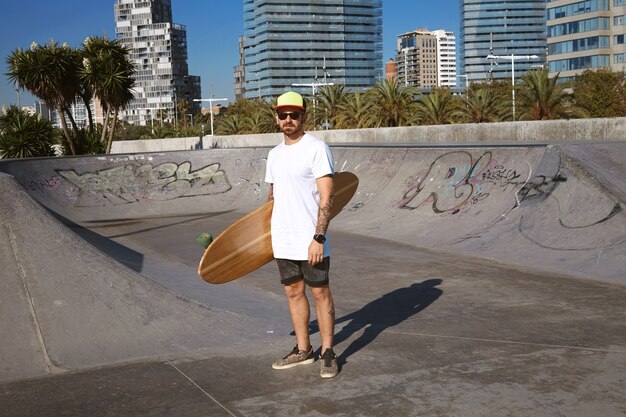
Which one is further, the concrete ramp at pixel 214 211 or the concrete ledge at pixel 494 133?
the concrete ledge at pixel 494 133

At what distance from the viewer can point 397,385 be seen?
423 cm

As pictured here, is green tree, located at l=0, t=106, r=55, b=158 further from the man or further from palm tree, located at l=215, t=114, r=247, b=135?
the man

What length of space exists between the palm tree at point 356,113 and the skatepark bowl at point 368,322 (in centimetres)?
2918

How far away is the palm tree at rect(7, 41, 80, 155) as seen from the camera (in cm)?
3011

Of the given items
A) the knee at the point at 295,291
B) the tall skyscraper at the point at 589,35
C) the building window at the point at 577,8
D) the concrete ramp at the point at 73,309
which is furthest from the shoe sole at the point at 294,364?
the building window at the point at 577,8

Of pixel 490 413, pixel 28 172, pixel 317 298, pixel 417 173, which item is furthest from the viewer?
pixel 28 172

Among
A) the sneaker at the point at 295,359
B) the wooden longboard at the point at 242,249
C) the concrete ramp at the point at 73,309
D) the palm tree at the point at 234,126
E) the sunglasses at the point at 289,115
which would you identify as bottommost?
the sneaker at the point at 295,359

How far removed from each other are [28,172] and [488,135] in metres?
14.7

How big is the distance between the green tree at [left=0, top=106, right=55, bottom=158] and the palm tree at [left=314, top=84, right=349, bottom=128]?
19265 mm

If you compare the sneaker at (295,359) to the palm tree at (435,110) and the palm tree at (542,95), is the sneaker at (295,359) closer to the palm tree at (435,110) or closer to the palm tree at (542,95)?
the palm tree at (542,95)

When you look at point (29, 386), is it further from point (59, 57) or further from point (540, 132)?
point (59, 57)

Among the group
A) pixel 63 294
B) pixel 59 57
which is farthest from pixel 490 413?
pixel 59 57

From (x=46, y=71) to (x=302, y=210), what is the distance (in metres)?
29.1

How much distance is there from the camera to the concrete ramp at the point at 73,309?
488cm
